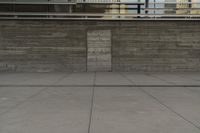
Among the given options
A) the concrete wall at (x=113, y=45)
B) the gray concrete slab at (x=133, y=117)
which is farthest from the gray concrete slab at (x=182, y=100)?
the concrete wall at (x=113, y=45)

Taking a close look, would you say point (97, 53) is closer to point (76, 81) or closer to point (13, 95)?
point (76, 81)

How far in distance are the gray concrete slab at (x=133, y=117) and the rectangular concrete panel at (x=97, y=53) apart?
9.59 meters

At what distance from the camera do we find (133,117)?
23.2 feet

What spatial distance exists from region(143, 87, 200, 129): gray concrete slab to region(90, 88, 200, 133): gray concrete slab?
30 centimetres

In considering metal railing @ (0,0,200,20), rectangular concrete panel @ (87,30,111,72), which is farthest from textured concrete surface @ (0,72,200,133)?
metal railing @ (0,0,200,20)

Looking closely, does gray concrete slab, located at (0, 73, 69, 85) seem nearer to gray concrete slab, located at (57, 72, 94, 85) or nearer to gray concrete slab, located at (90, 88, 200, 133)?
gray concrete slab, located at (57, 72, 94, 85)

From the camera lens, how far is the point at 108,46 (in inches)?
782

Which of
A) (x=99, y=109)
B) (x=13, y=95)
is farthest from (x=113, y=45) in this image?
(x=99, y=109)

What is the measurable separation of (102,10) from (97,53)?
3.14 metres

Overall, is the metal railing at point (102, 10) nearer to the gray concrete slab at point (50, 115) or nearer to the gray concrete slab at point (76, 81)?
the gray concrete slab at point (76, 81)

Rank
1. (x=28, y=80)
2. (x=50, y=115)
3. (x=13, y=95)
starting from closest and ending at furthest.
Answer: (x=50, y=115) < (x=13, y=95) < (x=28, y=80)

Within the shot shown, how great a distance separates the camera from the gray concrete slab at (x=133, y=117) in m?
6.02

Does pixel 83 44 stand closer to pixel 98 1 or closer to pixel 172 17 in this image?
pixel 98 1

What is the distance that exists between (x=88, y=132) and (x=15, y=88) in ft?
22.9
